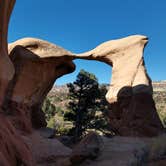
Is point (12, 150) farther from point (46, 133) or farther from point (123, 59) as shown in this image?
point (123, 59)

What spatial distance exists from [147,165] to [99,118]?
20.6m

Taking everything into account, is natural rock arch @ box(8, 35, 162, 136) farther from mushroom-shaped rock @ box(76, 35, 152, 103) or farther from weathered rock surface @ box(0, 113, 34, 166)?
weathered rock surface @ box(0, 113, 34, 166)

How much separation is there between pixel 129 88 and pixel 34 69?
25.5 ft

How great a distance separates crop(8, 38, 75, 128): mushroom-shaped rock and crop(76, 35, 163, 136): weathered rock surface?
6.85ft

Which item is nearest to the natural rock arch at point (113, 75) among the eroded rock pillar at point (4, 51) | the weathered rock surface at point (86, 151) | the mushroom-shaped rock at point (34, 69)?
the mushroom-shaped rock at point (34, 69)

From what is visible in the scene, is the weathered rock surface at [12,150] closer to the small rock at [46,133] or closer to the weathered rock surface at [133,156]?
the weathered rock surface at [133,156]

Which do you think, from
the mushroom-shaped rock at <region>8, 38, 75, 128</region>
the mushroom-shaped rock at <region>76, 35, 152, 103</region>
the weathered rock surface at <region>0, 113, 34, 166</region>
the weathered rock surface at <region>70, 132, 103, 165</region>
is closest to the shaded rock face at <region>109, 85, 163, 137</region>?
the mushroom-shaped rock at <region>76, 35, 152, 103</region>

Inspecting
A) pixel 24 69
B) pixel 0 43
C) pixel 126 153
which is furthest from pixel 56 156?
pixel 24 69

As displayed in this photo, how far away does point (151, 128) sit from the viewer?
15.4 meters

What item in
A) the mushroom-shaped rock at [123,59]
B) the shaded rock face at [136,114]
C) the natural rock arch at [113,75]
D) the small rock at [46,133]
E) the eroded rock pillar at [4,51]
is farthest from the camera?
the small rock at [46,133]

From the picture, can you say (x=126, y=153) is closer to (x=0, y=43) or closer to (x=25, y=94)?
(x=0, y=43)

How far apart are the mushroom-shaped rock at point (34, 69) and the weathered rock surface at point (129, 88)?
82.2 inches

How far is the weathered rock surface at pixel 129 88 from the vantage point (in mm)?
15695

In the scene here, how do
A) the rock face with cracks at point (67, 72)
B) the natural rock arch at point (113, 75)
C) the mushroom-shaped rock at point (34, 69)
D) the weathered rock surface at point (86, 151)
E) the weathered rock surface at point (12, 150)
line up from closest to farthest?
1. the weathered rock surface at point (12, 150)
2. the weathered rock surface at point (86, 151)
3. the rock face with cracks at point (67, 72)
4. the natural rock arch at point (113, 75)
5. the mushroom-shaped rock at point (34, 69)
